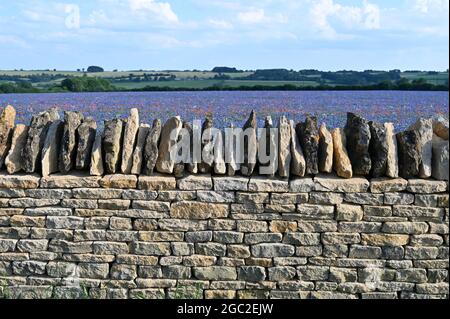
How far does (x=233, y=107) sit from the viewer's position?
10922mm

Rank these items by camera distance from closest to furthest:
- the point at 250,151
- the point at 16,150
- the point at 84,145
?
the point at 250,151 → the point at 84,145 → the point at 16,150

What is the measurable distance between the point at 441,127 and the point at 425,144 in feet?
1.32

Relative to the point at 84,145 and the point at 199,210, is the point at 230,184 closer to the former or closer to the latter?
the point at 199,210

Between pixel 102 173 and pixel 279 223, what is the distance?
1.61m

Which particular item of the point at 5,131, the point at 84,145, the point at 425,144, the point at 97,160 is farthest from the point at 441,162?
the point at 5,131

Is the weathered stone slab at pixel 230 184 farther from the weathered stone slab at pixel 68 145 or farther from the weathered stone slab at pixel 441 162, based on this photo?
the weathered stone slab at pixel 441 162

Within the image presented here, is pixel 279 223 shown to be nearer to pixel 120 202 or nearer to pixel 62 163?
pixel 120 202

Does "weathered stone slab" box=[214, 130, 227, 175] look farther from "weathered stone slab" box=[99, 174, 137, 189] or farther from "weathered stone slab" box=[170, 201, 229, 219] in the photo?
"weathered stone slab" box=[99, 174, 137, 189]

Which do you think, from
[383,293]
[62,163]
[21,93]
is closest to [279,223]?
[383,293]

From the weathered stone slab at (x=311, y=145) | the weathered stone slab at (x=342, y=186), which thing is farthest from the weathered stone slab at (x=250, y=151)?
the weathered stone slab at (x=342, y=186)

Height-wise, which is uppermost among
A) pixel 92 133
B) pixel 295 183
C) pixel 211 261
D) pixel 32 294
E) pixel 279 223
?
pixel 92 133

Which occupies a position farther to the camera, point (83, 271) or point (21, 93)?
point (21, 93)

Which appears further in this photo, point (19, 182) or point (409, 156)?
point (19, 182)

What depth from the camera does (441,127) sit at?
17.2ft
